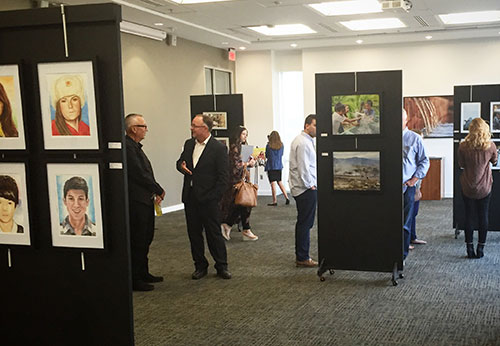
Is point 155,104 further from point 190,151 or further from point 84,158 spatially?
point 84,158

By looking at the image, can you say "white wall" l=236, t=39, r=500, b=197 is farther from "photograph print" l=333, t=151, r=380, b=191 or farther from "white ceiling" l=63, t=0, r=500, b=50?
"photograph print" l=333, t=151, r=380, b=191

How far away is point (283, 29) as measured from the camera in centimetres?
1171

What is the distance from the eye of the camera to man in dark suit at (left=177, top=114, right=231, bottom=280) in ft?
19.7

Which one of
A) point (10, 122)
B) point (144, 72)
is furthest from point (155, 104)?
point (10, 122)

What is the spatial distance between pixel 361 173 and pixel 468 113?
2.77 metres

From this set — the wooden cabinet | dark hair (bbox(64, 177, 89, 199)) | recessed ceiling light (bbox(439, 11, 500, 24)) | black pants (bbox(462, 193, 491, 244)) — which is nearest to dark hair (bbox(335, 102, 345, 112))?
black pants (bbox(462, 193, 491, 244))

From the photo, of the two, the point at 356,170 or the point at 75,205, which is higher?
the point at 75,205

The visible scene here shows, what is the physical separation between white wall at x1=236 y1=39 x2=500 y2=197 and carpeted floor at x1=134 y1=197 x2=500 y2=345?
600 cm

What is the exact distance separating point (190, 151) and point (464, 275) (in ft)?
10.2

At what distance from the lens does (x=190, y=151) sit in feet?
20.5

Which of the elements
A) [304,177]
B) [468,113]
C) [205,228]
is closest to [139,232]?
[205,228]

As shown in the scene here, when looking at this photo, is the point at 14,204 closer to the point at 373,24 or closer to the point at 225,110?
the point at 225,110

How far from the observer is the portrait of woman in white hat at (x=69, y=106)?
3.10 meters

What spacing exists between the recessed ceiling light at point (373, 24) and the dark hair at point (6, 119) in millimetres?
8435
